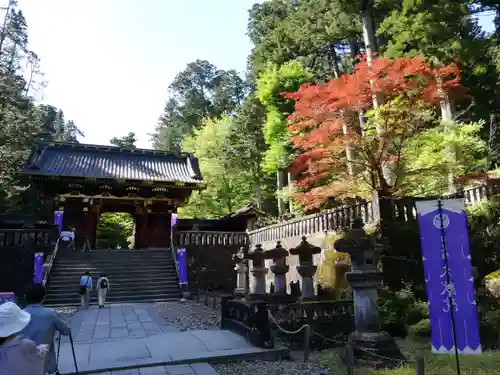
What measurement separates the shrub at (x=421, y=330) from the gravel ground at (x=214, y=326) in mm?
2775

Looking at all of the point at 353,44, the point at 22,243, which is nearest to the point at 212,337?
the point at 22,243

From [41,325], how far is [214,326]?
6227mm

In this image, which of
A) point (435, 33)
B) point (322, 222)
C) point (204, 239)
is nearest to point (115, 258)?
point (204, 239)

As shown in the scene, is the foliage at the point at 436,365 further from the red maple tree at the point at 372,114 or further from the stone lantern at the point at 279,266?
the red maple tree at the point at 372,114

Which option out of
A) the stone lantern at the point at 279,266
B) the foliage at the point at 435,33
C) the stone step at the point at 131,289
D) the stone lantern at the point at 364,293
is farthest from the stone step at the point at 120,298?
the foliage at the point at 435,33

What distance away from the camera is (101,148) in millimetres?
26531

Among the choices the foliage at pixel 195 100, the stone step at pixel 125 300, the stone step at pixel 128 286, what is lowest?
the stone step at pixel 125 300

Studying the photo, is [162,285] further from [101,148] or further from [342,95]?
[101,148]

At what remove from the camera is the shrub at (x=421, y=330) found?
7.64 metres

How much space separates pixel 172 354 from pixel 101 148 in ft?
74.0

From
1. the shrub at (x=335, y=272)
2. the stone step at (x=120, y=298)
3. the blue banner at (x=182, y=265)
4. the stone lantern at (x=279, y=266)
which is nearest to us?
the stone lantern at (x=279, y=266)

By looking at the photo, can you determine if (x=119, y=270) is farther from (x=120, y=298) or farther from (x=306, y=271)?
(x=306, y=271)

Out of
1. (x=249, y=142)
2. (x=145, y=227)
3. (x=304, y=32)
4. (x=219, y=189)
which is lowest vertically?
(x=145, y=227)

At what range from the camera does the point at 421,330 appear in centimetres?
770
